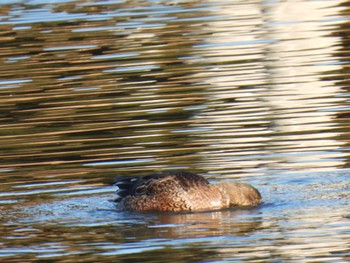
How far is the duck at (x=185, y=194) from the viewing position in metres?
13.2

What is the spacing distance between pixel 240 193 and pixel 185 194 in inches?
21.5

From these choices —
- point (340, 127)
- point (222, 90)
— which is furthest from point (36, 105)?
point (340, 127)

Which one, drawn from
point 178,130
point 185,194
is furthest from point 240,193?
point 178,130

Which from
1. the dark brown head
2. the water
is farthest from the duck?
the water

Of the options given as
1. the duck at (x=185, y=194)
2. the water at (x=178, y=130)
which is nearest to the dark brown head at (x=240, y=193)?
the duck at (x=185, y=194)

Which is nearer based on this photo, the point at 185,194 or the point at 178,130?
the point at 185,194

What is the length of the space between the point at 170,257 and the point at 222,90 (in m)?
8.84

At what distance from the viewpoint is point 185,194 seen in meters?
13.2

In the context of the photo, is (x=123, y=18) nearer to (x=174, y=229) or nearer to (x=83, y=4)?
(x=83, y=4)

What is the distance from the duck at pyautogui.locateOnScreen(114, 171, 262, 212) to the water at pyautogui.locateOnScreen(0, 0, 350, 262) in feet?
0.38

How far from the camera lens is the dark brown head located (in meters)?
13.1

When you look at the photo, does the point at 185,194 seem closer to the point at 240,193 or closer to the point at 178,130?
the point at 240,193

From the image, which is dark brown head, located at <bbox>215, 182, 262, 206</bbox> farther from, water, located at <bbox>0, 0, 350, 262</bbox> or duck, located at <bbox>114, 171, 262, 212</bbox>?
water, located at <bbox>0, 0, 350, 262</bbox>

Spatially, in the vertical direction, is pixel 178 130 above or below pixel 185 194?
above
